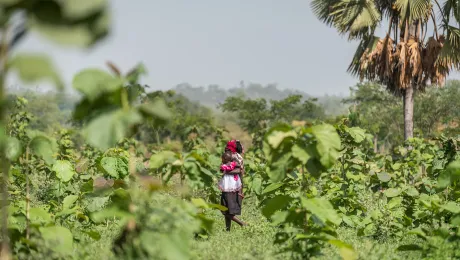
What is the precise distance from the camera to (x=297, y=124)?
3986mm

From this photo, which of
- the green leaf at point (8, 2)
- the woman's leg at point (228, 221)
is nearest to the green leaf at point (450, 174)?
the green leaf at point (8, 2)

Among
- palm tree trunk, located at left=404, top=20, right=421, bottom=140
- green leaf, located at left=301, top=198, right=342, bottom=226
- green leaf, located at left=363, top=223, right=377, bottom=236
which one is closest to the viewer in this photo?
green leaf, located at left=301, top=198, right=342, bottom=226

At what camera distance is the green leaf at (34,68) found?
9.06 feet

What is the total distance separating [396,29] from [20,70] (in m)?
16.3

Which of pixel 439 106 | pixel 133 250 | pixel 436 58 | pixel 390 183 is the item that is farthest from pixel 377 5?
pixel 439 106

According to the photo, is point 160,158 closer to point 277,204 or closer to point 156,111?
point 156,111

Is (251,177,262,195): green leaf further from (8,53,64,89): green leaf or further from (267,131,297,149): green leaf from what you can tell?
(8,53,64,89): green leaf

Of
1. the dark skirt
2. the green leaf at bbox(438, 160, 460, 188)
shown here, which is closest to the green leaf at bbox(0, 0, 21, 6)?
the green leaf at bbox(438, 160, 460, 188)

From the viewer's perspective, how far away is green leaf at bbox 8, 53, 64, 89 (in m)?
2.76

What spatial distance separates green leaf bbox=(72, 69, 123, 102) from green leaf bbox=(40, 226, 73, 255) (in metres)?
1.25

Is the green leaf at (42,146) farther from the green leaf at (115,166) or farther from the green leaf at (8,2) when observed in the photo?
the green leaf at (115,166)

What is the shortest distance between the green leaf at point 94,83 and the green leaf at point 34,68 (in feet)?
0.89

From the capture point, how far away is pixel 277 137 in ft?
13.0

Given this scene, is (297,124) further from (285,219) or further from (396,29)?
(396,29)
